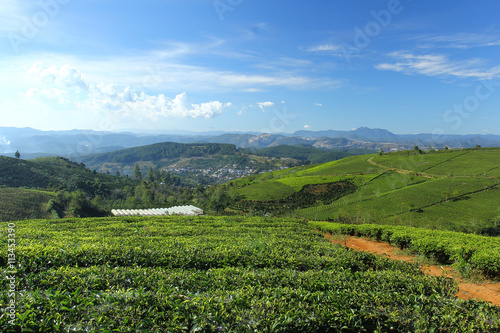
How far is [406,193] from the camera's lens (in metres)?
60.3

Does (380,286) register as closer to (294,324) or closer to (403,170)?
(294,324)

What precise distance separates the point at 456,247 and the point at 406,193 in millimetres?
58953

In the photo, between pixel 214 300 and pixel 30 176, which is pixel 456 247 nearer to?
pixel 214 300

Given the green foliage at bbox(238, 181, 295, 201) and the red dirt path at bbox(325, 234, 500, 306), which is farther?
the green foliage at bbox(238, 181, 295, 201)

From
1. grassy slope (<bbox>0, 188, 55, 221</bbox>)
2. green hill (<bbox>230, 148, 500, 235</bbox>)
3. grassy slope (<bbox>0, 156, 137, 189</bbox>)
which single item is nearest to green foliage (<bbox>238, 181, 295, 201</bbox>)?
green hill (<bbox>230, 148, 500, 235</bbox>)

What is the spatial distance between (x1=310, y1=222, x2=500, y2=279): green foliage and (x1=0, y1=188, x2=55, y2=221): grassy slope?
4991cm

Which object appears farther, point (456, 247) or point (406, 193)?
point (406, 193)

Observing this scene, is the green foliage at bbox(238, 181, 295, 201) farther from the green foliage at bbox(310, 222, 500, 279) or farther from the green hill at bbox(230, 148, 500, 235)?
the green foliage at bbox(310, 222, 500, 279)

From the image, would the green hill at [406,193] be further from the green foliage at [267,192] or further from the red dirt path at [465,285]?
the red dirt path at [465,285]

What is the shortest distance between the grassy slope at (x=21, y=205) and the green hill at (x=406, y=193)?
Result: 138 feet

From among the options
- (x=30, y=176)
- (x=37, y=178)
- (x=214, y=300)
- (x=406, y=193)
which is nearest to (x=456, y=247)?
(x=214, y=300)

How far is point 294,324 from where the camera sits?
3.67 m

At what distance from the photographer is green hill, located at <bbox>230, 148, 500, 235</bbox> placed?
48.6 meters

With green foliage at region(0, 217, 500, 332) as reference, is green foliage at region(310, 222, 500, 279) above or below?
below
